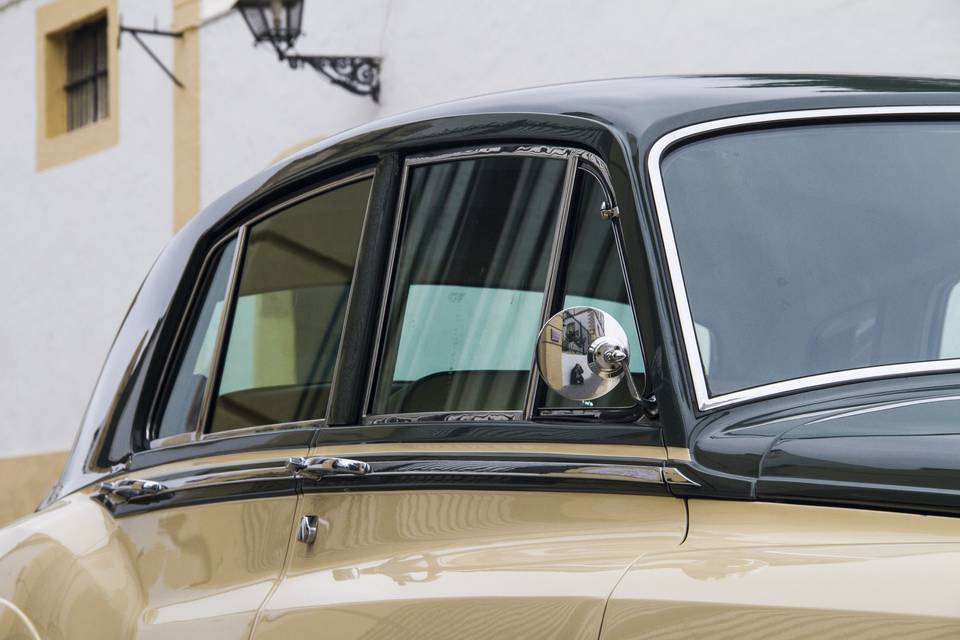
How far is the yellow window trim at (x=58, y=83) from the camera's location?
14266 mm

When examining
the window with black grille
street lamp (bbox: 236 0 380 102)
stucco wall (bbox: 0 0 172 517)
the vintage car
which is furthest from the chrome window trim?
the window with black grille

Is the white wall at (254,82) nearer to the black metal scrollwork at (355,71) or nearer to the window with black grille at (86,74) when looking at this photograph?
the black metal scrollwork at (355,71)

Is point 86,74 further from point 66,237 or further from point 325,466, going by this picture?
point 325,466

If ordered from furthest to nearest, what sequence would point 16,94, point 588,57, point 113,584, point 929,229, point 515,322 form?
point 16,94 → point 588,57 → point 113,584 → point 515,322 → point 929,229

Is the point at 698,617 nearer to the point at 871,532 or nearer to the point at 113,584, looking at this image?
the point at 871,532

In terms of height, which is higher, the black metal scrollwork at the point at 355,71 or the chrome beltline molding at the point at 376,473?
the black metal scrollwork at the point at 355,71

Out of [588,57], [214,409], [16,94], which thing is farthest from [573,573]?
[16,94]

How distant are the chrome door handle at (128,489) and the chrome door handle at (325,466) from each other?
1.61 ft

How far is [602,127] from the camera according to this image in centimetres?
211

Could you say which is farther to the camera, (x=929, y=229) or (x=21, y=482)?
(x=21, y=482)

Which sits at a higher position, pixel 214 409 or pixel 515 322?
pixel 515 322

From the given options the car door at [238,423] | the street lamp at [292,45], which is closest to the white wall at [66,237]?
the street lamp at [292,45]

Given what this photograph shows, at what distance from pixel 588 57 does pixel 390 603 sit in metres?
8.07

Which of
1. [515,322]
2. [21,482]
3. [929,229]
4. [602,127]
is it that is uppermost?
[602,127]
